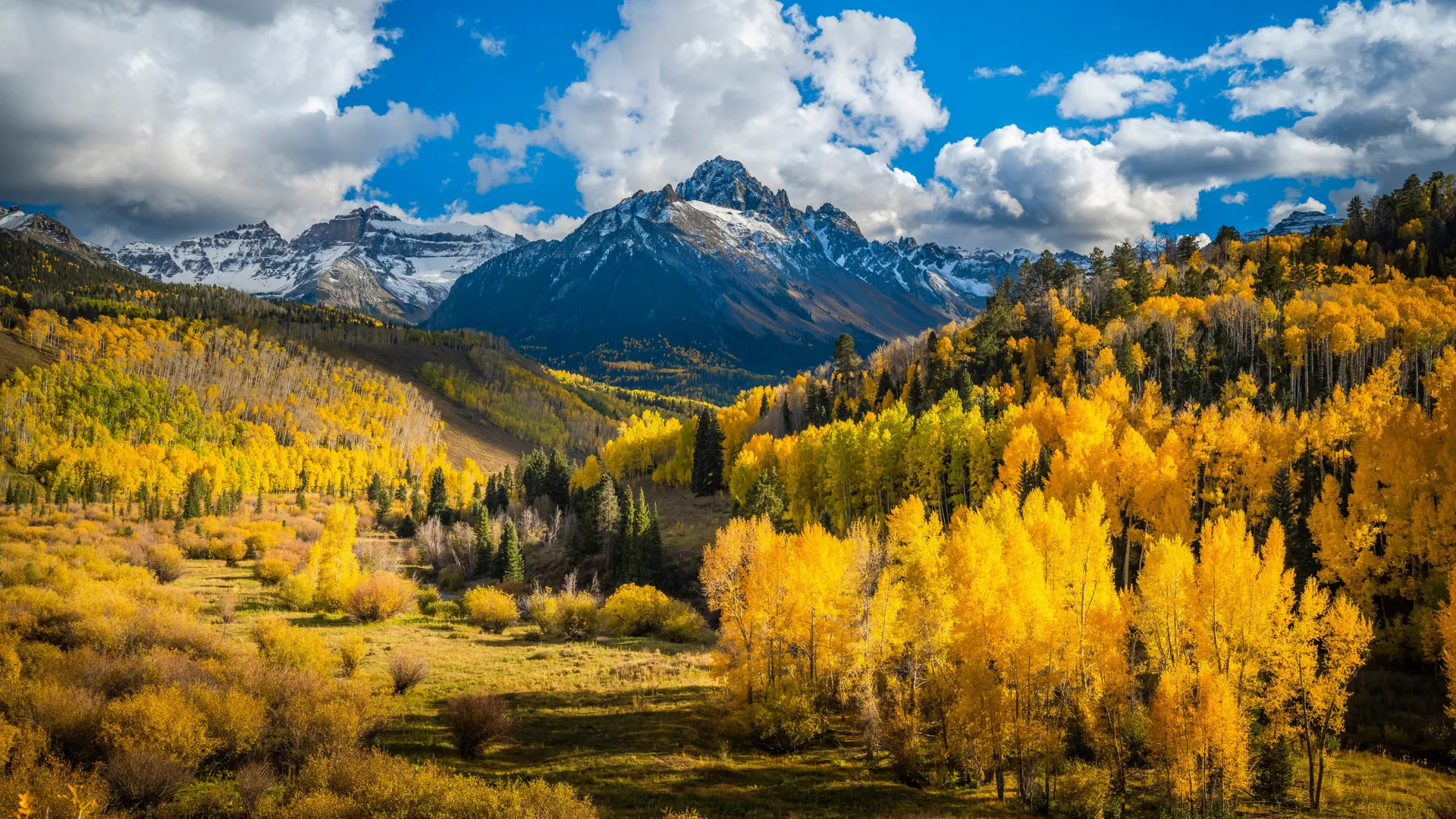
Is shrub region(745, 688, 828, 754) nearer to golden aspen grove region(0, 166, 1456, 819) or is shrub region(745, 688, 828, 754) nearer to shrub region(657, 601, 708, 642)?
golden aspen grove region(0, 166, 1456, 819)

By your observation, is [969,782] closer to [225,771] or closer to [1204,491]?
Result: [225,771]

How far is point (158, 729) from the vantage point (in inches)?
953

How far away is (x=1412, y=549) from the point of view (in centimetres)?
4600

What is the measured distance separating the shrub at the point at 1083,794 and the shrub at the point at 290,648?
1434 inches

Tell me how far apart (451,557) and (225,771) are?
82834 mm

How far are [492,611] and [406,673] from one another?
2337 centimetres

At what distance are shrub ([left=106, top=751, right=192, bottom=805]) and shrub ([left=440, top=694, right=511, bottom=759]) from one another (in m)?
10.8

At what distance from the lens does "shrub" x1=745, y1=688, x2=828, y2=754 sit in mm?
35875

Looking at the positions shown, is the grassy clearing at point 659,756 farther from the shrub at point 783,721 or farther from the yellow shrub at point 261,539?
the yellow shrub at point 261,539

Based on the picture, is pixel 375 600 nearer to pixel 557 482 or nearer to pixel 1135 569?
pixel 1135 569

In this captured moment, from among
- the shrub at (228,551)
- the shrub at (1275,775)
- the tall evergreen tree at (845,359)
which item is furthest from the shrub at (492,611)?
the tall evergreen tree at (845,359)

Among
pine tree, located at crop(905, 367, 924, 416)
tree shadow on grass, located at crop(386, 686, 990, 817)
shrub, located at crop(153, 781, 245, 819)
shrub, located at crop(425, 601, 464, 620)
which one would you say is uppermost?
pine tree, located at crop(905, 367, 924, 416)

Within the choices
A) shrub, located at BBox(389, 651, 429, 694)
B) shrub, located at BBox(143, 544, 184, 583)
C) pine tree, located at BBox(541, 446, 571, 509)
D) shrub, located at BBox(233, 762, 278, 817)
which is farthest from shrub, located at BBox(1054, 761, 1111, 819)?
pine tree, located at BBox(541, 446, 571, 509)

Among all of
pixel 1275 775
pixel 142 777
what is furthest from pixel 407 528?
pixel 1275 775
